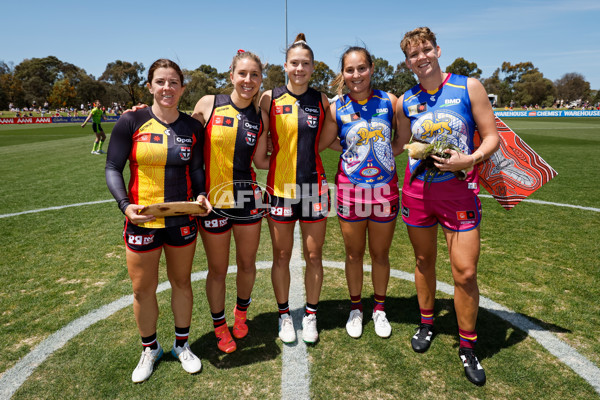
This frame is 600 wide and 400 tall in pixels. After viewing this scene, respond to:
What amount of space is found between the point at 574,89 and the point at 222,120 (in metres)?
117

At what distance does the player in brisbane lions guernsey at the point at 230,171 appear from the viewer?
308 centimetres

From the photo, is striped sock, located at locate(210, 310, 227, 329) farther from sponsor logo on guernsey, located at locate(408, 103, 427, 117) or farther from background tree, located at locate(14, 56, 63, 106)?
background tree, located at locate(14, 56, 63, 106)

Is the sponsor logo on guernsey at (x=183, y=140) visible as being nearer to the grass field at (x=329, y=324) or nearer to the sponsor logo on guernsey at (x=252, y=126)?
the sponsor logo on guernsey at (x=252, y=126)

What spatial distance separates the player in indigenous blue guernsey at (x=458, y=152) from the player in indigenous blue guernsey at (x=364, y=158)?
0.24 m

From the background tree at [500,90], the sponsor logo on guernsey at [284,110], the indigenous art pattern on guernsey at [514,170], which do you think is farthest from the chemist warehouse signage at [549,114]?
the sponsor logo on guernsey at [284,110]

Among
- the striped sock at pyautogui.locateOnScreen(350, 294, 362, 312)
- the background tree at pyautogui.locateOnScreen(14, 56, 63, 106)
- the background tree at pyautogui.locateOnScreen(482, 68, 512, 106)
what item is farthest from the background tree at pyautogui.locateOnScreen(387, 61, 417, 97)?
the striped sock at pyautogui.locateOnScreen(350, 294, 362, 312)

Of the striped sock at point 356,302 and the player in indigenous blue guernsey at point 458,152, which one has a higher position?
the player in indigenous blue guernsey at point 458,152

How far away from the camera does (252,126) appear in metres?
3.17

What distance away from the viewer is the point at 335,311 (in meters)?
3.92

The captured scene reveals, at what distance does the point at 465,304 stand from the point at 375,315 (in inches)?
36.2

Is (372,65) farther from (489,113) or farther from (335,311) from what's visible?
(335,311)

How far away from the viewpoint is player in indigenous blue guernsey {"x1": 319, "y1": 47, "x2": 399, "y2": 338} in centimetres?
329

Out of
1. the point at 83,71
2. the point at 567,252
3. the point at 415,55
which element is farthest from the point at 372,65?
the point at 83,71

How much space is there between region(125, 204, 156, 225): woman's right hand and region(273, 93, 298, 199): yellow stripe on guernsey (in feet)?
4.00
